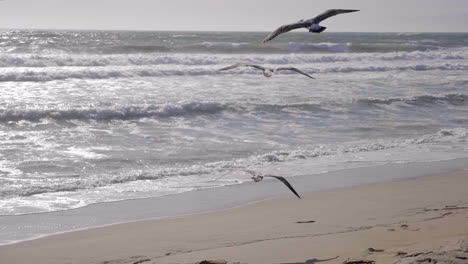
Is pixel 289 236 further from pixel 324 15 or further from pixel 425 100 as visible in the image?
pixel 425 100

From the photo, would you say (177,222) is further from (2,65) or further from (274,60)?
(274,60)

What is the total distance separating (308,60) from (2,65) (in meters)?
15.3

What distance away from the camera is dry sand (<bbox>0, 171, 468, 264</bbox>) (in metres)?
5.08

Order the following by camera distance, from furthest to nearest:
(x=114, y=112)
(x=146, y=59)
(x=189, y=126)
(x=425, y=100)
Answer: (x=146, y=59), (x=425, y=100), (x=114, y=112), (x=189, y=126)

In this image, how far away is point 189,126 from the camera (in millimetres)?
13164

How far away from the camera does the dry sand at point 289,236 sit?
5.08 m

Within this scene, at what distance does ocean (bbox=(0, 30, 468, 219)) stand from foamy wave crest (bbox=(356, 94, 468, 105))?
0.22ft

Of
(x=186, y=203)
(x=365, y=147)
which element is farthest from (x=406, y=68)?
(x=186, y=203)

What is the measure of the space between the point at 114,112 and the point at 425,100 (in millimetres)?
8877

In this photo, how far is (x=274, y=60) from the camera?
107ft

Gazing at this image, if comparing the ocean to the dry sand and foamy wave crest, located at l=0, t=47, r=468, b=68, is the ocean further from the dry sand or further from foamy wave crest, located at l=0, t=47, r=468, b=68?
the dry sand

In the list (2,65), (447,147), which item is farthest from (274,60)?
(447,147)

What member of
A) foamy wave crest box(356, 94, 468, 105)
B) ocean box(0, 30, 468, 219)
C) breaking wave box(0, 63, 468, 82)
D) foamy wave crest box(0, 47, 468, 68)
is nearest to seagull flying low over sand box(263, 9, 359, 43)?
ocean box(0, 30, 468, 219)

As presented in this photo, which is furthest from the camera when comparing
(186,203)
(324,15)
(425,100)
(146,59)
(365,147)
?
(146,59)
